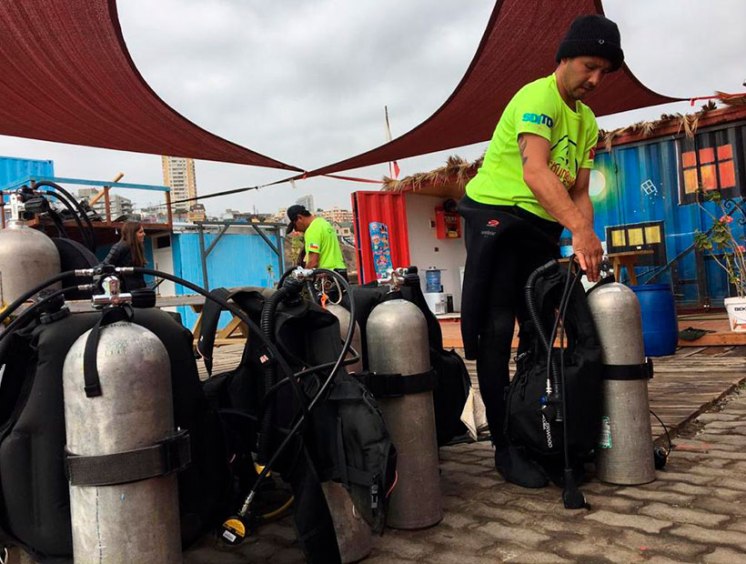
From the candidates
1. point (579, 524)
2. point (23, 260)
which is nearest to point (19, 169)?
point (23, 260)

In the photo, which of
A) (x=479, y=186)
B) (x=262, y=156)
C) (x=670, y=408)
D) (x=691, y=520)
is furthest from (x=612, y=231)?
(x=691, y=520)

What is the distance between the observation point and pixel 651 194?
328 inches

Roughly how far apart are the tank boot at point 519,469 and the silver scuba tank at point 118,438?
1.49 m

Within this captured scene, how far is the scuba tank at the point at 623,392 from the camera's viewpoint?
232 centimetres

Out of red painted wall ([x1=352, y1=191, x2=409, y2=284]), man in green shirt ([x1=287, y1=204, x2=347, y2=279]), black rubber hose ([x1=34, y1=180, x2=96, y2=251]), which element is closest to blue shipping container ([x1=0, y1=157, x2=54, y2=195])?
red painted wall ([x1=352, y1=191, x2=409, y2=284])

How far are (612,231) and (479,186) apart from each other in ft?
21.9

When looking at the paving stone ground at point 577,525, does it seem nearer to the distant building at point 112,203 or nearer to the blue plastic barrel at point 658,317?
the blue plastic barrel at point 658,317

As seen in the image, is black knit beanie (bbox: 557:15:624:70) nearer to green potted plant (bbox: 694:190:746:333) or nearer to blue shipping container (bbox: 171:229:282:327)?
green potted plant (bbox: 694:190:746:333)

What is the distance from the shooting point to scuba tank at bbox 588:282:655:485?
2316 millimetres

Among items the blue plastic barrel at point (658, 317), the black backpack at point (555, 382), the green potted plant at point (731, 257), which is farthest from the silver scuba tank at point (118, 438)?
the green potted plant at point (731, 257)

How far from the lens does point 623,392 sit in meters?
2.31

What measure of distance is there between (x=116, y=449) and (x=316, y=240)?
16.6ft

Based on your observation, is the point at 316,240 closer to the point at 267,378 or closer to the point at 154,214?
the point at 267,378

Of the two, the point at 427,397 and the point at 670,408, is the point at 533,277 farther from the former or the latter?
the point at 670,408
